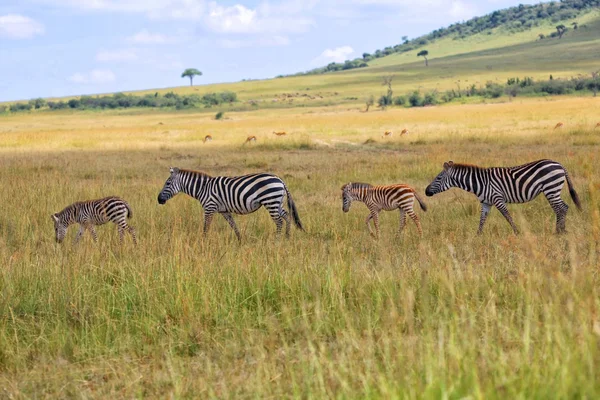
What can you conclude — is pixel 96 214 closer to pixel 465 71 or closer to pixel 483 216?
pixel 483 216

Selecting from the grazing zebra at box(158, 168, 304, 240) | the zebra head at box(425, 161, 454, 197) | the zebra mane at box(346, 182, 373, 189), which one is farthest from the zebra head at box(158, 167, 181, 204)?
the zebra head at box(425, 161, 454, 197)

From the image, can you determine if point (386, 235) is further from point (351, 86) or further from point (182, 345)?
point (351, 86)

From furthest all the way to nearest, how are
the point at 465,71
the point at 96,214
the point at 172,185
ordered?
1. the point at 465,71
2. the point at 172,185
3. the point at 96,214

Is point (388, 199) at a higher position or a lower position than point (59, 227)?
higher

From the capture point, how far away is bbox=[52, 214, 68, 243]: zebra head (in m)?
10.6

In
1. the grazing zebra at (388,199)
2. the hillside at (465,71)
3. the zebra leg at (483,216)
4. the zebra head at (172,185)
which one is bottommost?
the zebra leg at (483,216)

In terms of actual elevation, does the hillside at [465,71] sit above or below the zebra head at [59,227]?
above

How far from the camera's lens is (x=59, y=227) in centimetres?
1070

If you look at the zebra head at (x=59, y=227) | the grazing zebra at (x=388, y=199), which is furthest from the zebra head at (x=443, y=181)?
the zebra head at (x=59, y=227)

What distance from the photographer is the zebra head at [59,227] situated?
34.9 ft

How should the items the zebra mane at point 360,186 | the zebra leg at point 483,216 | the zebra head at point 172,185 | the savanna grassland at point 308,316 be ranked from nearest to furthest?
the savanna grassland at point 308,316 < the zebra leg at point 483,216 < the zebra head at point 172,185 < the zebra mane at point 360,186

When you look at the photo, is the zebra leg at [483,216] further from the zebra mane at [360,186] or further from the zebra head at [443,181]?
the zebra mane at [360,186]

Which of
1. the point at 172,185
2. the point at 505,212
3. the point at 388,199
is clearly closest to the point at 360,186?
the point at 388,199

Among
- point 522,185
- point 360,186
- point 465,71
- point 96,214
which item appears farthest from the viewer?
point 465,71
